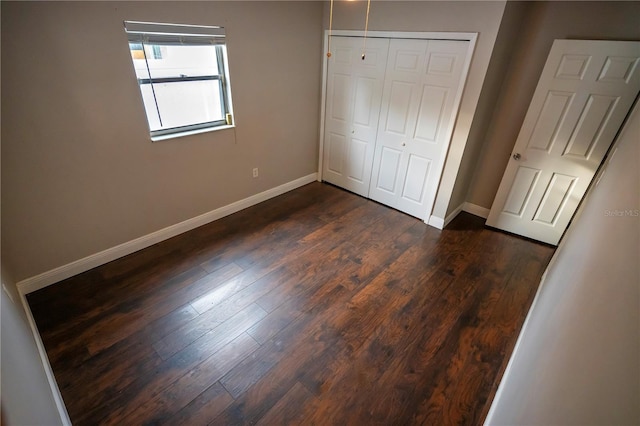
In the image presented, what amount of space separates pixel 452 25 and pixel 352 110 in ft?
4.50

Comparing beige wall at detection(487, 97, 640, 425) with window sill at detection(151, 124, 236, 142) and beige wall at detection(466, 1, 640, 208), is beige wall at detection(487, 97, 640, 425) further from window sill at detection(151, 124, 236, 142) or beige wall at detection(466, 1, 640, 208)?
window sill at detection(151, 124, 236, 142)

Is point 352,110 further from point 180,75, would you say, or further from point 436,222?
point 180,75

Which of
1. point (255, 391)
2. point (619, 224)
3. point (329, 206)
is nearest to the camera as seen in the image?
point (619, 224)

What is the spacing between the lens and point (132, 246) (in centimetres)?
278

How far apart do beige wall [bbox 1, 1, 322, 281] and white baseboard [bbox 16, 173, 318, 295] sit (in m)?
0.05

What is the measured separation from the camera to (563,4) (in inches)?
103

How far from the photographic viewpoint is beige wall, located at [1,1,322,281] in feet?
6.35

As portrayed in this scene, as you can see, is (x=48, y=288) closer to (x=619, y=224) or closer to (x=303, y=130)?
(x=303, y=130)

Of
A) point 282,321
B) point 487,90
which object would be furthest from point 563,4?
point 282,321

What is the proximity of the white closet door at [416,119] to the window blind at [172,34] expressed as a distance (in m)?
1.77

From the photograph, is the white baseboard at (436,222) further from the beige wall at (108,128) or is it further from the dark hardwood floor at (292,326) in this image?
the beige wall at (108,128)

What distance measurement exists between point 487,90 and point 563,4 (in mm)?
896

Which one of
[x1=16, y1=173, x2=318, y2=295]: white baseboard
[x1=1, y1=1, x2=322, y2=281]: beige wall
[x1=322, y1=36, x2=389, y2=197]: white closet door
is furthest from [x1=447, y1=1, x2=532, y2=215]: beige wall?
[x1=16, y1=173, x2=318, y2=295]: white baseboard

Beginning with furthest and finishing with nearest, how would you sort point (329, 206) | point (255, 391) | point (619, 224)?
point (329, 206) → point (255, 391) → point (619, 224)
